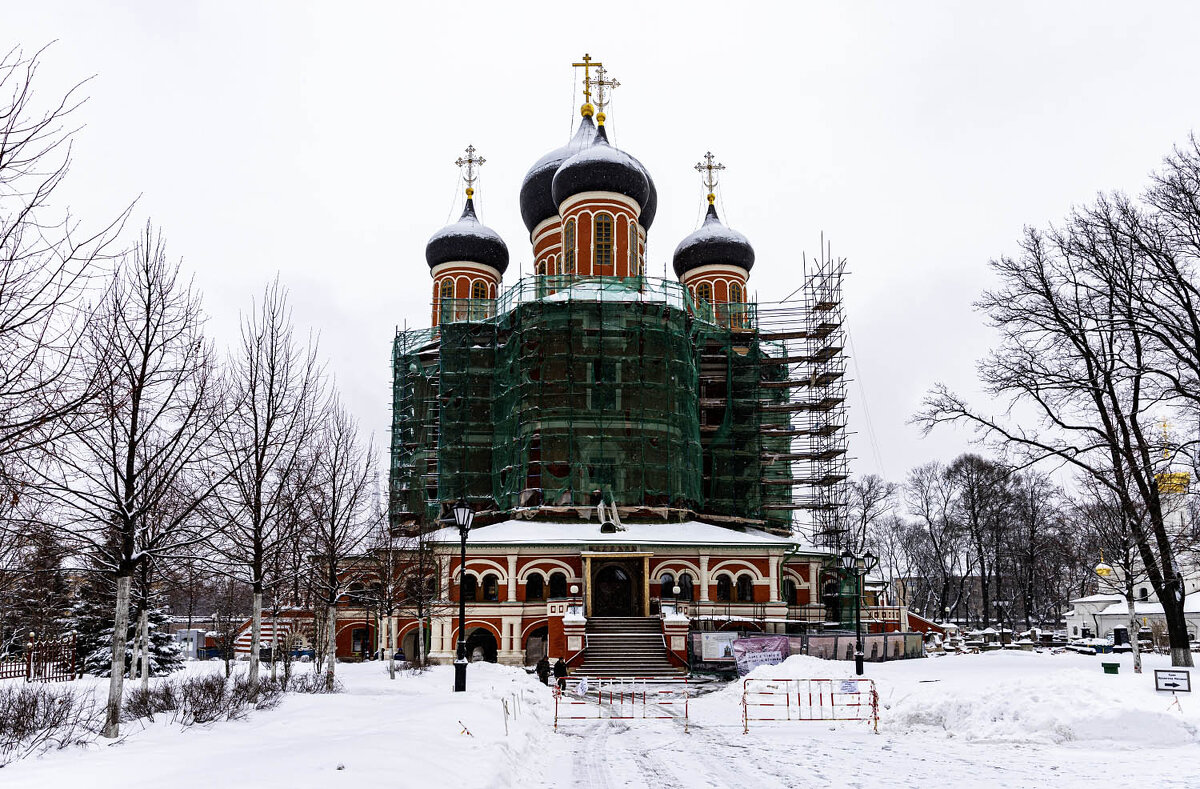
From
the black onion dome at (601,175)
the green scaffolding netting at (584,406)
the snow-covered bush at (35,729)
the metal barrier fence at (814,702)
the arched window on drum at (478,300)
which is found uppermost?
the black onion dome at (601,175)

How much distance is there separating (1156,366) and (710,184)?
131 feet

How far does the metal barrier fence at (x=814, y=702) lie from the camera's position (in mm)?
19391

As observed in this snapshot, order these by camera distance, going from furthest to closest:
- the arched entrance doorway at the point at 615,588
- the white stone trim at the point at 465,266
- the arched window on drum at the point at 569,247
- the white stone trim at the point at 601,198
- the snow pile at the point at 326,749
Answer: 1. the white stone trim at the point at 465,266
2. the arched window on drum at the point at 569,247
3. the white stone trim at the point at 601,198
4. the arched entrance doorway at the point at 615,588
5. the snow pile at the point at 326,749

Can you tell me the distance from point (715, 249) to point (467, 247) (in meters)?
14.6

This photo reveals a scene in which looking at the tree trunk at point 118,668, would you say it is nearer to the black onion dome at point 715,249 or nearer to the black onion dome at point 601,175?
the black onion dome at point 601,175

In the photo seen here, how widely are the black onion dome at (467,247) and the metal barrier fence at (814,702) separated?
114 ft

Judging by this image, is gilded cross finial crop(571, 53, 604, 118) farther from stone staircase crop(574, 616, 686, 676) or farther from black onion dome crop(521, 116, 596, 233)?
stone staircase crop(574, 616, 686, 676)

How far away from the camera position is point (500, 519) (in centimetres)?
4478

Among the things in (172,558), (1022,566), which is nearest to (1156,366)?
(172,558)

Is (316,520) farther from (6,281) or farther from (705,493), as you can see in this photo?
(705,493)

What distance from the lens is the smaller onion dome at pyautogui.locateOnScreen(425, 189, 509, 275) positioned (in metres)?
54.9

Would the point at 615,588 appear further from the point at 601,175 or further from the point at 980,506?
the point at 980,506

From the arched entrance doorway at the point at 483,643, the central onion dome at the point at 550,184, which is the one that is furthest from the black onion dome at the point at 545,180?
the arched entrance doorway at the point at 483,643

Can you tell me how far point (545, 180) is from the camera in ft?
177
